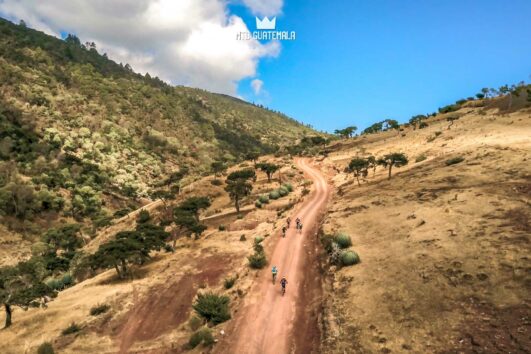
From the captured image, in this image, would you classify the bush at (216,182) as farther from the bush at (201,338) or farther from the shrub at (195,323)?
the bush at (201,338)

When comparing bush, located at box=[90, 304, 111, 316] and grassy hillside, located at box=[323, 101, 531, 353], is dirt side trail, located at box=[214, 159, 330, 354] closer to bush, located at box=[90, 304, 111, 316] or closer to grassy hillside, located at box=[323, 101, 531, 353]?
grassy hillside, located at box=[323, 101, 531, 353]

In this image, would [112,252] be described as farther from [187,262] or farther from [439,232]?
[439,232]

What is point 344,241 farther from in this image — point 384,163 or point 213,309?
point 384,163

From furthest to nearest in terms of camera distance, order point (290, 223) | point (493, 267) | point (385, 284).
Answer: point (290, 223) < point (385, 284) < point (493, 267)

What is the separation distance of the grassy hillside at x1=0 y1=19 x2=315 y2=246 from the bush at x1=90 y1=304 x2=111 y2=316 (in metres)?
45.4

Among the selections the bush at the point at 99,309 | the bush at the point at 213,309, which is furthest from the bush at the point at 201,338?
the bush at the point at 99,309

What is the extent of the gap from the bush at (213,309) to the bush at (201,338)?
1800 millimetres

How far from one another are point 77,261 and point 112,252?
27140 millimetres

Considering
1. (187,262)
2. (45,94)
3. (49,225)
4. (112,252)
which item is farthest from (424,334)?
(45,94)

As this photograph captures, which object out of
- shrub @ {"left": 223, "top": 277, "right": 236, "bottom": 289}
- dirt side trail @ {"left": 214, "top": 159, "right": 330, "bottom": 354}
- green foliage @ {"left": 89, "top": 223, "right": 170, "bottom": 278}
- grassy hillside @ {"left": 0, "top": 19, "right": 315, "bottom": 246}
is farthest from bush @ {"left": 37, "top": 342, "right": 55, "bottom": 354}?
grassy hillside @ {"left": 0, "top": 19, "right": 315, "bottom": 246}

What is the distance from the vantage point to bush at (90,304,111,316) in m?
29.8

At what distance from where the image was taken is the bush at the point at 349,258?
2811 cm

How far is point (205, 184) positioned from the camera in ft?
280

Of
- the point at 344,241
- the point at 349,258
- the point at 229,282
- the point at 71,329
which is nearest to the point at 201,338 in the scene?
the point at 229,282
